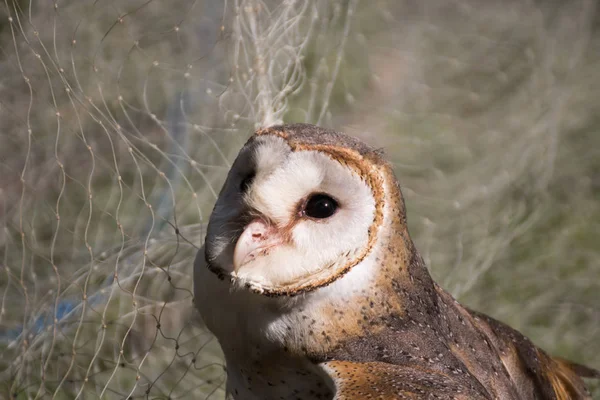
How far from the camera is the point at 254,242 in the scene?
61.2 inches

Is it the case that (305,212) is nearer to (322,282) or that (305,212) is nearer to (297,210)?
(297,210)

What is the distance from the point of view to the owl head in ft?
5.07

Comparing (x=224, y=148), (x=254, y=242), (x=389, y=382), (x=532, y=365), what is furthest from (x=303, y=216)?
(x=224, y=148)

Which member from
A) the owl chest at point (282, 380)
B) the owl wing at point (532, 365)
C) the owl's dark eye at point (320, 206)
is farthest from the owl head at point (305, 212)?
the owl wing at point (532, 365)

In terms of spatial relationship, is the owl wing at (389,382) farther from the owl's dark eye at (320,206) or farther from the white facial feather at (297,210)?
the owl's dark eye at (320,206)

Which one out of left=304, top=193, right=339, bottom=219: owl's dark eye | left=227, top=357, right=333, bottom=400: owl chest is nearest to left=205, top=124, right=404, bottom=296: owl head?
left=304, top=193, right=339, bottom=219: owl's dark eye

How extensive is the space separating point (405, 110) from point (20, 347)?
9.89 ft

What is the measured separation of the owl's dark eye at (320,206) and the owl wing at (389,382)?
0.98 feet

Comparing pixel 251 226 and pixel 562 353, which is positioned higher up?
pixel 251 226

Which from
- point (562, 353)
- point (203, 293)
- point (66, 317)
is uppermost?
point (203, 293)

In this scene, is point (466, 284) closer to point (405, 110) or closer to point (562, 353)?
point (562, 353)

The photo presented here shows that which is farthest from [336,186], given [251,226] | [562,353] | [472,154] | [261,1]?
[472,154]

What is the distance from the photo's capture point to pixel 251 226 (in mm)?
1565

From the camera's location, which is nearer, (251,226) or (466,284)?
(251,226)
